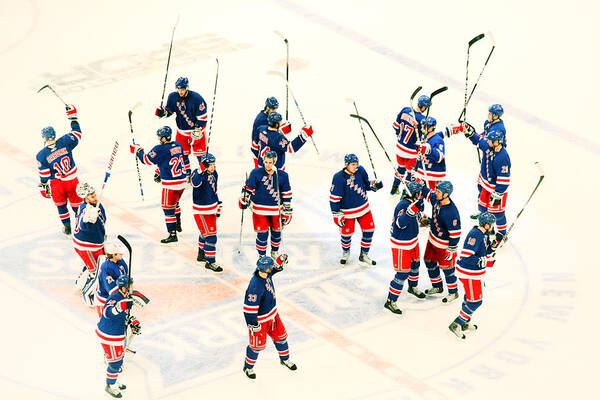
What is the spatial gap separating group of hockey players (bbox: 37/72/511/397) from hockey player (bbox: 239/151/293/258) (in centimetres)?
1

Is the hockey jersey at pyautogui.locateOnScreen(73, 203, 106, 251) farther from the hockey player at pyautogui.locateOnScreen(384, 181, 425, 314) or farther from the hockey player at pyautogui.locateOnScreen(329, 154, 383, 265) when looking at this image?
the hockey player at pyautogui.locateOnScreen(384, 181, 425, 314)

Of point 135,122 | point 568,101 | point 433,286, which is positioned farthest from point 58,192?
point 568,101

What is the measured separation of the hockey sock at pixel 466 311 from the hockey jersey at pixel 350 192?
6.39ft

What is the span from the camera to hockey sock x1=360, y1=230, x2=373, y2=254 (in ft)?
43.4

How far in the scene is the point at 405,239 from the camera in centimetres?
1211

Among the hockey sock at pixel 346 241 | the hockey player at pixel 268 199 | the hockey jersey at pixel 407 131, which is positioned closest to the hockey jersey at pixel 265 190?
the hockey player at pixel 268 199

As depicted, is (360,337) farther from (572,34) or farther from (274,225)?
(572,34)

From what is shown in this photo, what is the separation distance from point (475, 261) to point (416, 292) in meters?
1.32

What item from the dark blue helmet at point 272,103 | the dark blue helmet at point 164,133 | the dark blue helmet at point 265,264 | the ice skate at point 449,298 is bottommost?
the ice skate at point 449,298

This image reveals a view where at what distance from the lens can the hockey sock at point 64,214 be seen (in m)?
13.8

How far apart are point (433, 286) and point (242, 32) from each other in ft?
28.8

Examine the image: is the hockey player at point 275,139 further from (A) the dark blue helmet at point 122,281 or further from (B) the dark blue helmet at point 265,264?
(A) the dark blue helmet at point 122,281

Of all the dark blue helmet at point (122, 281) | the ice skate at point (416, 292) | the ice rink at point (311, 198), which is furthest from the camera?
the ice skate at point (416, 292)

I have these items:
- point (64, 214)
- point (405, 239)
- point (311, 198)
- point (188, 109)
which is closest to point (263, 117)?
point (188, 109)
